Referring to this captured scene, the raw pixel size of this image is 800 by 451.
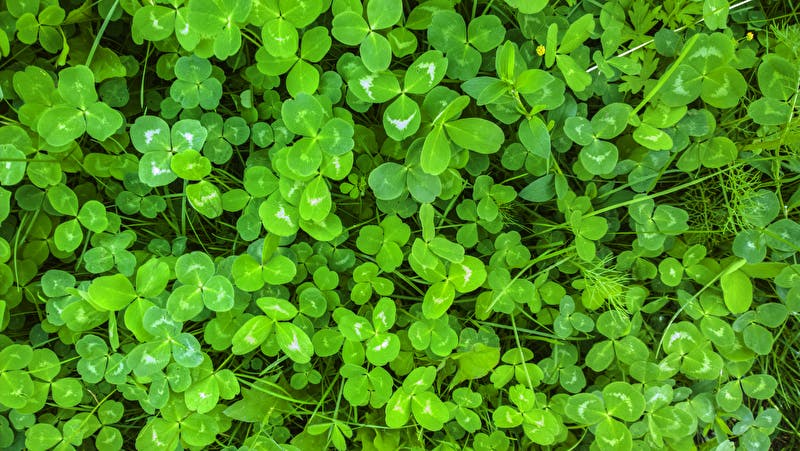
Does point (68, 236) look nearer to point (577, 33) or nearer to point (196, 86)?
point (196, 86)

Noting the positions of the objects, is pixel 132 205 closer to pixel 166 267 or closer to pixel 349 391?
pixel 166 267

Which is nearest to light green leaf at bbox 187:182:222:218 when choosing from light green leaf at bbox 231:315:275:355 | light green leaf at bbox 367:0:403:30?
light green leaf at bbox 231:315:275:355

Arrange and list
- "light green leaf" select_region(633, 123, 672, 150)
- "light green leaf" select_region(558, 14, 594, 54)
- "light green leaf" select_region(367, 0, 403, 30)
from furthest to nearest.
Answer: "light green leaf" select_region(633, 123, 672, 150)
"light green leaf" select_region(558, 14, 594, 54)
"light green leaf" select_region(367, 0, 403, 30)

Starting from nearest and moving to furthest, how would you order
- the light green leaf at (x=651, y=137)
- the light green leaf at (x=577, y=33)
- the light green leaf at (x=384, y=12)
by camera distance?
the light green leaf at (x=384, y=12) < the light green leaf at (x=577, y=33) < the light green leaf at (x=651, y=137)

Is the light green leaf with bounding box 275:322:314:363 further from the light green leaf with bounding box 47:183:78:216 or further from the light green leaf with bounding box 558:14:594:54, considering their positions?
the light green leaf with bounding box 558:14:594:54

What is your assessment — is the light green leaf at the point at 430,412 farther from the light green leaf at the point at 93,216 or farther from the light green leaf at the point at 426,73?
the light green leaf at the point at 93,216

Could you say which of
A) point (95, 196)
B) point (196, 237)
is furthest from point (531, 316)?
point (95, 196)

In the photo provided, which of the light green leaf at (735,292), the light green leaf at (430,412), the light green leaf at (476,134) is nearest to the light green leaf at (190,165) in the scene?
the light green leaf at (476,134)

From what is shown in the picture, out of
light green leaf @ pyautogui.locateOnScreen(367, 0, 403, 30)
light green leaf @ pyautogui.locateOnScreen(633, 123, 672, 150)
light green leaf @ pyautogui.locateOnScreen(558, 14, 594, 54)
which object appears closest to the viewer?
light green leaf @ pyautogui.locateOnScreen(367, 0, 403, 30)

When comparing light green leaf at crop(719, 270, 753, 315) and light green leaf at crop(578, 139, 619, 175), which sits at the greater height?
light green leaf at crop(578, 139, 619, 175)
